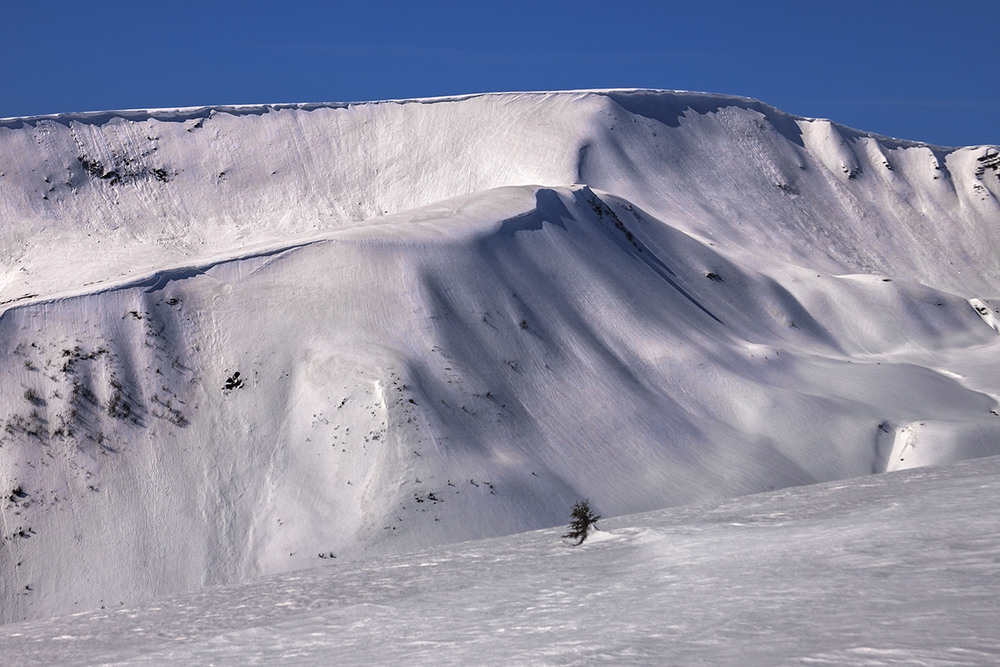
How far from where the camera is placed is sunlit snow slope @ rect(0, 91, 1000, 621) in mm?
15977

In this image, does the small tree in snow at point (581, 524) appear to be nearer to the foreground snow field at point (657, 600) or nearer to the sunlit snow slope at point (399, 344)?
the foreground snow field at point (657, 600)

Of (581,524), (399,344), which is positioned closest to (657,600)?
(581,524)

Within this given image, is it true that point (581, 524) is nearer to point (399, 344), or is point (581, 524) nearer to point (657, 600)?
point (657, 600)

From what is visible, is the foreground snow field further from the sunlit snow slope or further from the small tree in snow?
the sunlit snow slope

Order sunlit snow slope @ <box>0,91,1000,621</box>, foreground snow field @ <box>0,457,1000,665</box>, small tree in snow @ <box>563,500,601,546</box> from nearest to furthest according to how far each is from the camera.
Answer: foreground snow field @ <box>0,457,1000,665</box> → small tree in snow @ <box>563,500,601,546</box> → sunlit snow slope @ <box>0,91,1000,621</box>

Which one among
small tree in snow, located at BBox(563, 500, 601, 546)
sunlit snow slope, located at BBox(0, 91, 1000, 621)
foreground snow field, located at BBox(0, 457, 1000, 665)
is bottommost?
foreground snow field, located at BBox(0, 457, 1000, 665)

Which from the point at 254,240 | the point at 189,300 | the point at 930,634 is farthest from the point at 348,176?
the point at 930,634

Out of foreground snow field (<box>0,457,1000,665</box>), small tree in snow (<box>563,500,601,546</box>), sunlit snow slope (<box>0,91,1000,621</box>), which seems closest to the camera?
foreground snow field (<box>0,457,1000,665</box>)

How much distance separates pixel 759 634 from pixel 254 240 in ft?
88.5

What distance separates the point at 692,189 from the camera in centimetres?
3694

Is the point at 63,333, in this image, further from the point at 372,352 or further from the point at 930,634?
the point at 930,634

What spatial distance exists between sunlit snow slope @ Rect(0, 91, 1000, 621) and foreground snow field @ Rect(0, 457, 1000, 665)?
27.7 ft

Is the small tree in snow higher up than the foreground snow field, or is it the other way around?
the small tree in snow

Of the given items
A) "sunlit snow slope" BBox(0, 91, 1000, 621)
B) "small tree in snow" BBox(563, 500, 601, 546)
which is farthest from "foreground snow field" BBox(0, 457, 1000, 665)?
"sunlit snow slope" BBox(0, 91, 1000, 621)
